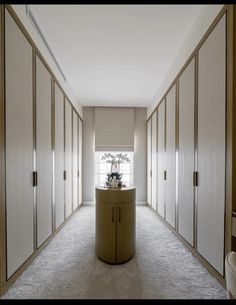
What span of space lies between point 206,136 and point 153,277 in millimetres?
1555

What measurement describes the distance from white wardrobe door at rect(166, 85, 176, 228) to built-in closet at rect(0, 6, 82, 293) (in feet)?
6.30

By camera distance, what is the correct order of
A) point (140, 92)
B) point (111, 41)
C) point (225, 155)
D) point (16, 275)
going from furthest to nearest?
point (140, 92)
point (111, 41)
point (16, 275)
point (225, 155)

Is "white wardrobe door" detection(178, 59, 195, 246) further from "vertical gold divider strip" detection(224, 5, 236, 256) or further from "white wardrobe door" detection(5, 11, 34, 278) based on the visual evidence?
"white wardrobe door" detection(5, 11, 34, 278)

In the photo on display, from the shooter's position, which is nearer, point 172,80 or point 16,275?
point 16,275

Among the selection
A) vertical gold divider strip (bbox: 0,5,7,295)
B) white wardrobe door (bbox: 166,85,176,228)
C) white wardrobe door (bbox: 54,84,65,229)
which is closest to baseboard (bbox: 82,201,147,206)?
white wardrobe door (bbox: 54,84,65,229)

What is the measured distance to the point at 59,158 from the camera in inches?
138

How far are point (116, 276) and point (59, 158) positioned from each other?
2.11 m

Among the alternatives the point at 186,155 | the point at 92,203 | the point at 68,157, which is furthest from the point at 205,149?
the point at 92,203

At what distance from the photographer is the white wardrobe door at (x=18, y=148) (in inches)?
72.8

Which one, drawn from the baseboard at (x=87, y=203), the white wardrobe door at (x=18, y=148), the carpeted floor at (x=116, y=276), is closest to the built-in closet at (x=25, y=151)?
the white wardrobe door at (x=18, y=148)

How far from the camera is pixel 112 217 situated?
7.68 ft

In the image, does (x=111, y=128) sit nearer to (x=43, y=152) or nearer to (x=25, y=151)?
(x=43, y=152)
